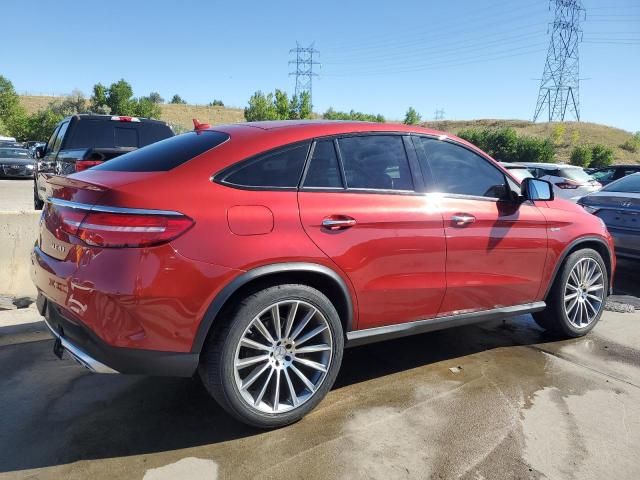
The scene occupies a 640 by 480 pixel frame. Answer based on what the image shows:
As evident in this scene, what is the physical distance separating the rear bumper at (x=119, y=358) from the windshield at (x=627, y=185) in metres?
6.66

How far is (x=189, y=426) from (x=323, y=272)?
117cm

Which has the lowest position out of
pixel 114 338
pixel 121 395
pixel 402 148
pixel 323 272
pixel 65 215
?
pixel 121 395

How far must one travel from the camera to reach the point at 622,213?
668 cm

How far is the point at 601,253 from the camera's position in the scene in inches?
190

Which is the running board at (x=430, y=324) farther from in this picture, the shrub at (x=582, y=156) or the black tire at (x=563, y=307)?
the shrub at (x=582, y=156)

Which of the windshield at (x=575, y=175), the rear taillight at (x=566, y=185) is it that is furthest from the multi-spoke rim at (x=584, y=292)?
the windshield at (x=575, y=175)

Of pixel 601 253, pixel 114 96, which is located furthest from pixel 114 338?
pixel 114 96

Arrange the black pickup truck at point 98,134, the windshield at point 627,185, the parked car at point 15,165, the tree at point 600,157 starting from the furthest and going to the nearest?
the tree at point 600,157, the parked car at point 15,165, the black pickup truck at point 98,134, the windshield at point 627,185

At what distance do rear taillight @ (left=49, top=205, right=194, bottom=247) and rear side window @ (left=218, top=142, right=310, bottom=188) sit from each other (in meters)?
0.39

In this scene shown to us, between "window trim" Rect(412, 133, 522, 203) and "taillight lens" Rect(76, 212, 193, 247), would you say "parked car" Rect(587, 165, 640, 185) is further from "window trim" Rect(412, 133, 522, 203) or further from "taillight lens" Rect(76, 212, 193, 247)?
"taillight lens" Rect(76, 212, 193, 247)

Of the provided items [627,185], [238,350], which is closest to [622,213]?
[627,185]

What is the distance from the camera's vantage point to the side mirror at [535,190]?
13.3ft

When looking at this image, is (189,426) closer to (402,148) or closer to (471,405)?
(471,405)

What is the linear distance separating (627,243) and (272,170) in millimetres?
5350
